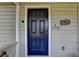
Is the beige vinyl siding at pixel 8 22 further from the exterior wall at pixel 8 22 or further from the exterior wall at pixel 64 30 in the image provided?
the exterior wall at pixel 64 30

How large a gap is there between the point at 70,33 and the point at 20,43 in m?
1.76

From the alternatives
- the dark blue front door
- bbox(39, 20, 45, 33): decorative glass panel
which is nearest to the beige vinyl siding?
the dark blue front door

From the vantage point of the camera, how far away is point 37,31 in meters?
5.75

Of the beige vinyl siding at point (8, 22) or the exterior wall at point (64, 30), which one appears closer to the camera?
the exterior wall at point (64, 30)

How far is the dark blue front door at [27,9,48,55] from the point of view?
574cm

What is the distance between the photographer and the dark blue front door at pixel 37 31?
5.74 meters

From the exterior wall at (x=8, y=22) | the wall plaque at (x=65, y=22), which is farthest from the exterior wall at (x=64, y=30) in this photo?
the exterior wall at (x=8, y=22)

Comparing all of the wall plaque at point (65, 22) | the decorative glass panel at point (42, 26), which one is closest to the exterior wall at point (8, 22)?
the decorative glass panel at point (42, 26)

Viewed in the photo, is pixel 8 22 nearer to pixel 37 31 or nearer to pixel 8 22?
pixel 8 22

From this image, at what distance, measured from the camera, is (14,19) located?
5.72 metres

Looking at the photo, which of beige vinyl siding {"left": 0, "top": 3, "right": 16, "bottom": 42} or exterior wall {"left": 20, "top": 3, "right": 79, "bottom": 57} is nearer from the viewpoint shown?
exterior wall {"left": 20, "top": 3, "right": 79, "bottom": 57}

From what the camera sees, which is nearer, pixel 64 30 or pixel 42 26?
pixel 64 30

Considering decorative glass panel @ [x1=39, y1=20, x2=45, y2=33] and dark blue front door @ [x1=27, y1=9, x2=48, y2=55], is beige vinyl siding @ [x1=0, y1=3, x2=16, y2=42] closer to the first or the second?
dark blue front door @ [x1=27, y1=9, x2=48, y2=55]

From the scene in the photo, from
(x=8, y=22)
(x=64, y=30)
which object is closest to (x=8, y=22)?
(x=8, y=22)
